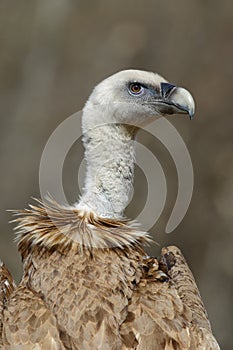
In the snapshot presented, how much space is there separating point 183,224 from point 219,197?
492 mm

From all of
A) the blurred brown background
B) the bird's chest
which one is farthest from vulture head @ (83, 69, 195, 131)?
the blurred brown background

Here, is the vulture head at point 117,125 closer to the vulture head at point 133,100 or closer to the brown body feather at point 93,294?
the vulture head at point 133,100

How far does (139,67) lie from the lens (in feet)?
31.4

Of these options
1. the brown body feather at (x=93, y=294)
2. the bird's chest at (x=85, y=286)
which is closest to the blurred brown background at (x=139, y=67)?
the brown body feather at (x=93, y=294)

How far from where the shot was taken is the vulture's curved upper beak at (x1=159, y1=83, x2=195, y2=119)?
4344 mm

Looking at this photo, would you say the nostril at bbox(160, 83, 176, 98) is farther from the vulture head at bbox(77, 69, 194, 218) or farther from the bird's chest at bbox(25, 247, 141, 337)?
the bird's chest at bbox(25, 247, 141, 337)

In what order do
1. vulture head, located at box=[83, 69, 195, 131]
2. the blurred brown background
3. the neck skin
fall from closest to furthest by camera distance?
the neck skin < vulture head, located at box=[83, 69, 195, 131] < the blurred brown background

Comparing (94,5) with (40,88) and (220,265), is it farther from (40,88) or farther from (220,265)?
(220,265)

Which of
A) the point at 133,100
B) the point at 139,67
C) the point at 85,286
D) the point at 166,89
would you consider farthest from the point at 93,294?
the point at 139,67

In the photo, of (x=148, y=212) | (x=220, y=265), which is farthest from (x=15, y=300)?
(x=220, y=265)

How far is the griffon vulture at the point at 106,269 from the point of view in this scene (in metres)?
3.65

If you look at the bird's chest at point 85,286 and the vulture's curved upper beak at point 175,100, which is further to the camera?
the vulture's curved upper beak at point 175,100

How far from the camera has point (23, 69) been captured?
1067cm

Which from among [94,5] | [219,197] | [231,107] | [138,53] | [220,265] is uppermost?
[94,5]
